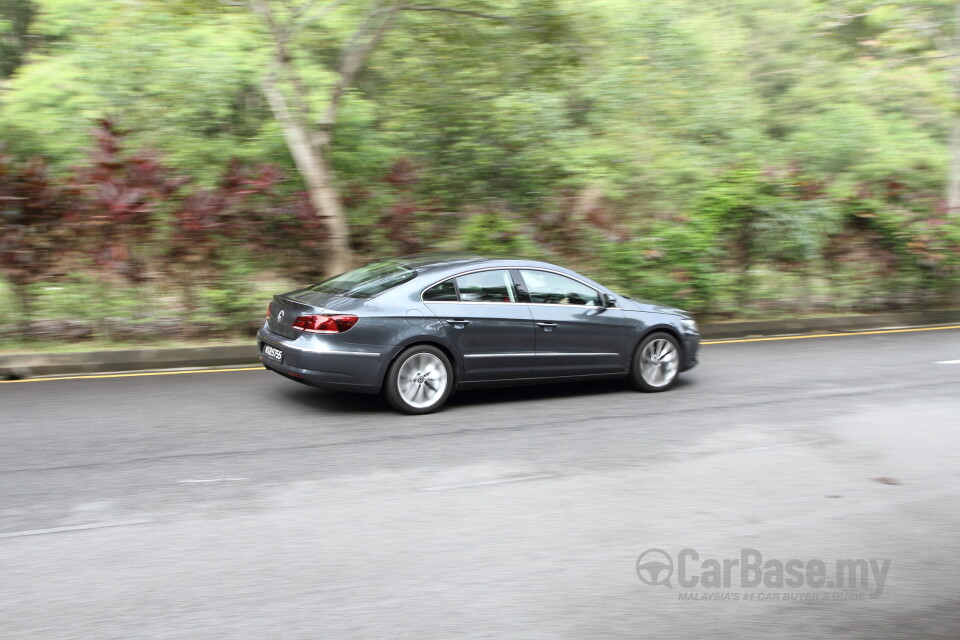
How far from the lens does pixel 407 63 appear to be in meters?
14.7

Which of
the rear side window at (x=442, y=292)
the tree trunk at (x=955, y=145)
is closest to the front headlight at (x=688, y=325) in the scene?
the rear side window at (x=442, y=292)

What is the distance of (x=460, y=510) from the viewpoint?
5.69 m

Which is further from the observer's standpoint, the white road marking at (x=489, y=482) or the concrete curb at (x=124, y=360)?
the concrete curb at (x=124, y=360)

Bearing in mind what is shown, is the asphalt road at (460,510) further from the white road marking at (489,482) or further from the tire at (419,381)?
the tire at (419,381)

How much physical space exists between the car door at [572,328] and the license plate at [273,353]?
2.46m

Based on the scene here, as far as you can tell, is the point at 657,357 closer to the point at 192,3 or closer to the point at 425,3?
the point at 425,3

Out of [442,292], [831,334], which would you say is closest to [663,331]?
[442,292]

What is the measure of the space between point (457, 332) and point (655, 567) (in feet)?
12.4

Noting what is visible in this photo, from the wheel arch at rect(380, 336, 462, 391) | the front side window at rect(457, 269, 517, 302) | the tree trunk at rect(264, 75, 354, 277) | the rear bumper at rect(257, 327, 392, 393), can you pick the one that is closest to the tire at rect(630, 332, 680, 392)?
the front side window at rect(457, 269, 517, 302)

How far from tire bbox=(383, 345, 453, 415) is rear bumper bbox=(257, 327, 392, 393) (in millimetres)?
151

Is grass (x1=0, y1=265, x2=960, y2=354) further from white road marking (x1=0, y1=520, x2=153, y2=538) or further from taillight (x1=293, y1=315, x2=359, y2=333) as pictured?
white road marking (x1=0, y1=520, x2=153, y2=538)

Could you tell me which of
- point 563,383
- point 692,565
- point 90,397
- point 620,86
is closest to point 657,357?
point 563,383

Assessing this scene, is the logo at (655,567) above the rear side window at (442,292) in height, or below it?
below

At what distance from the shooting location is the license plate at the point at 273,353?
26.5 ft
